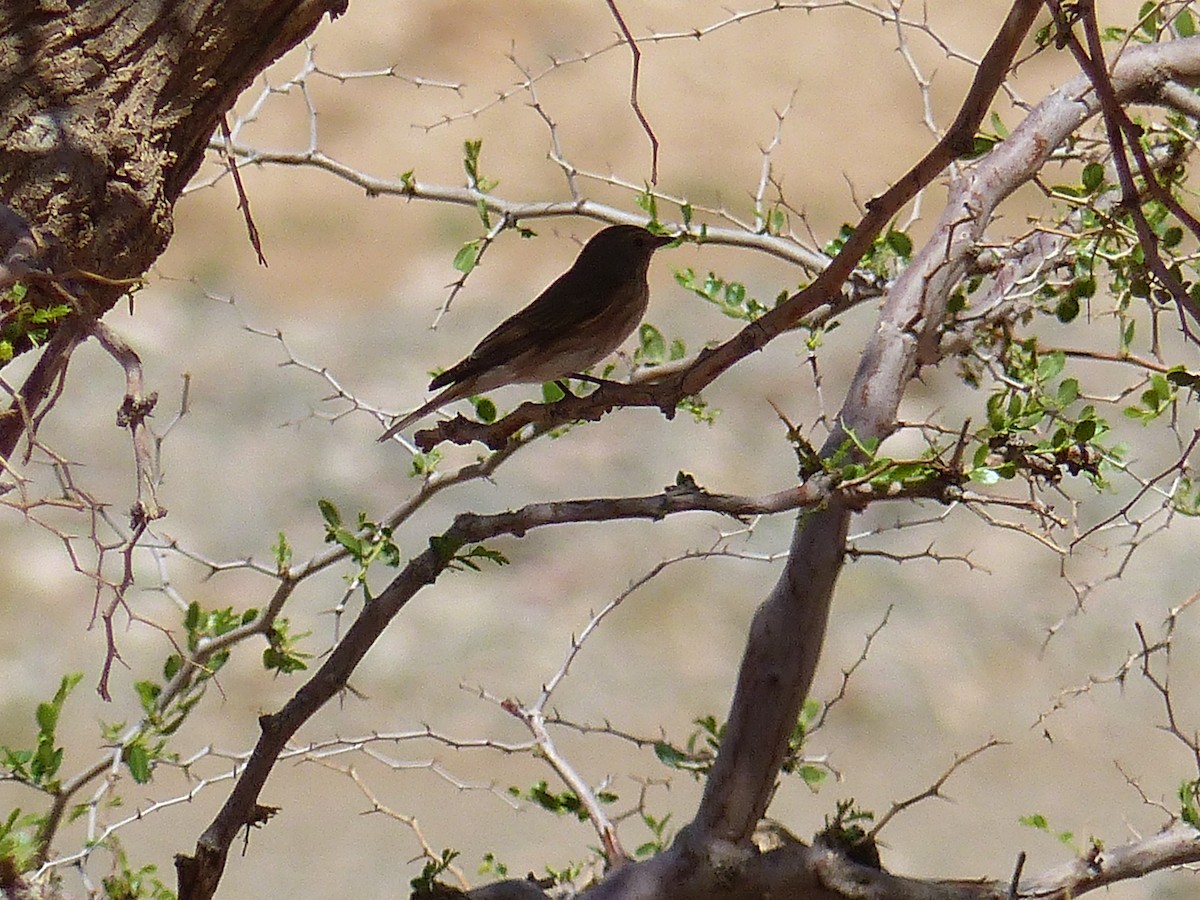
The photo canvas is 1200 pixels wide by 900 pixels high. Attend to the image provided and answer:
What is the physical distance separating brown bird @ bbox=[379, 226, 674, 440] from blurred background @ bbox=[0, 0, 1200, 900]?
1.09 meters

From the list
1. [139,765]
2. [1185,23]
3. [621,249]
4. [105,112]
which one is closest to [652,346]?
[621,249]

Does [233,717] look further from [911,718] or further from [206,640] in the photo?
[206,640]

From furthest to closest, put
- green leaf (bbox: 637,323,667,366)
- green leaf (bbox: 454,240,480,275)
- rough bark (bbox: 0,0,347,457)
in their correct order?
green leaf (bbox: 637,323,667,366), green leaf (bbox: 454,240,480,275), rough bark (bbox: 0,0,347,457)

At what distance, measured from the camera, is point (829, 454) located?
2.09 meters

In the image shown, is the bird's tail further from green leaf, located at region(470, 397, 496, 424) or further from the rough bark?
the rough bark

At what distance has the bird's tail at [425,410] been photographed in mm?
2744

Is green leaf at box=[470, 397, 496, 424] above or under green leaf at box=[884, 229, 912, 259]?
under

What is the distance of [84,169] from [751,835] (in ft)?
4.39

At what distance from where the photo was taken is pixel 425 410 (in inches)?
111

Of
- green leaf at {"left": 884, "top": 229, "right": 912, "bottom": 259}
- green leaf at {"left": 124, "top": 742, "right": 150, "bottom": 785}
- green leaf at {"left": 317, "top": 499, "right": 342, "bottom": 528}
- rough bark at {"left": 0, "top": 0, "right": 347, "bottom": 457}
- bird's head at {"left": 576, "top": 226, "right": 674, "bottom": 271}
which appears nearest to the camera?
rough bark at {"left": 0, "top": 0, "right": 347, "bottom": 457}

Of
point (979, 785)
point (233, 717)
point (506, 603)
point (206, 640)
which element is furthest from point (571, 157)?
point (206, 640)

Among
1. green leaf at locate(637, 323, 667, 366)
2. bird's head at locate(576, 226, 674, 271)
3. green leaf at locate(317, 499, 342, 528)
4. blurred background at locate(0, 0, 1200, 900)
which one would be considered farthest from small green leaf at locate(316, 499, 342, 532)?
blurred background at locate(0, 0, 1200, 900)

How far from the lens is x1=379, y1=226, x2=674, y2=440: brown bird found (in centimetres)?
293

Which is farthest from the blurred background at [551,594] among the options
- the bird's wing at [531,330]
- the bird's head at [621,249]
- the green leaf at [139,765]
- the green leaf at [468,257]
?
the green leaf at [139,765]
